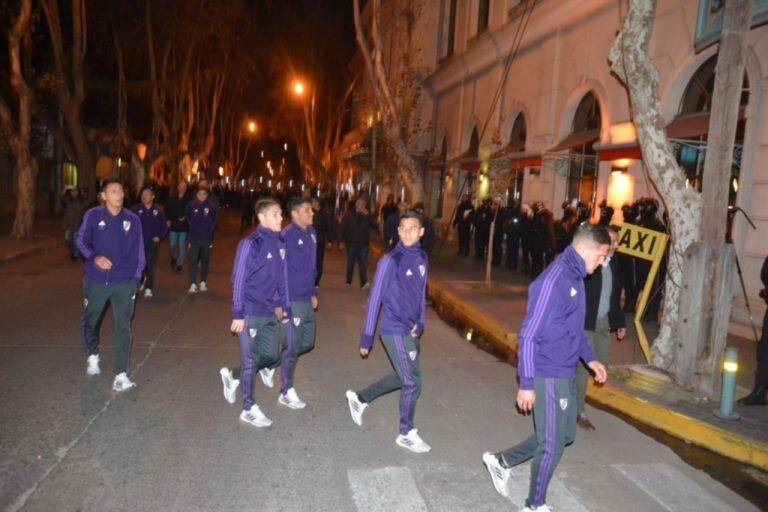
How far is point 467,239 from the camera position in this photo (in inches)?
797

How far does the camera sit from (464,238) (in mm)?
20344

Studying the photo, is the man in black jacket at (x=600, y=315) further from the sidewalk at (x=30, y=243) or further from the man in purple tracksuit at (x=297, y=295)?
the sidewalk at (x=30, y=243)

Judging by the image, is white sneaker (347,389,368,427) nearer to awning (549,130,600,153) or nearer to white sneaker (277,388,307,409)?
white sneaker (277,388,307,409)

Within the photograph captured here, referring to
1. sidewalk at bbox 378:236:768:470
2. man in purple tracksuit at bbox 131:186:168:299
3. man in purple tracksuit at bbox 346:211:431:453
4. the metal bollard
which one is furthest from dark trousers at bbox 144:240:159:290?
the metal bollard

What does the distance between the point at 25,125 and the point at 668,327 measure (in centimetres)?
1761

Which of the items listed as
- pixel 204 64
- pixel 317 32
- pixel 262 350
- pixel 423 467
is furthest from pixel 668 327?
pixel 317 32

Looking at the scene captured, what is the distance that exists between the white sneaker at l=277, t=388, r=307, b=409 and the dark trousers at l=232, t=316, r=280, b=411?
555 mm

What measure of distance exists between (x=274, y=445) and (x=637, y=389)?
13.5ft

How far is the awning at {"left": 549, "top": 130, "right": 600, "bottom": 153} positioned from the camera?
1544cm

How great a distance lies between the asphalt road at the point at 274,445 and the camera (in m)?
4.24

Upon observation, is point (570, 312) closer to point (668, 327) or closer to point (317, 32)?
point (668, 327)

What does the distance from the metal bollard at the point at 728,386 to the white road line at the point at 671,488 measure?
1.42 m

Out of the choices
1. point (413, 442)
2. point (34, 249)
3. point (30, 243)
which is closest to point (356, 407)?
point (413, 442)

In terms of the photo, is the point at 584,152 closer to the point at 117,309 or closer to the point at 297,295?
the point at 297,295
